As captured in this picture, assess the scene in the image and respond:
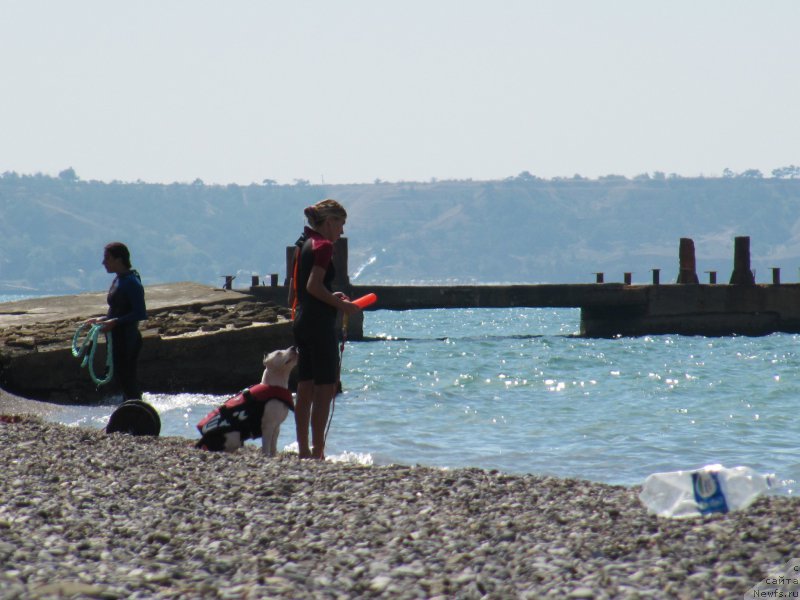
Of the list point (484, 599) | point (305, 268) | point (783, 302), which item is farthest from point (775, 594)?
point (783, 302)

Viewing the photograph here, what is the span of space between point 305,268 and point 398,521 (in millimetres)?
2284

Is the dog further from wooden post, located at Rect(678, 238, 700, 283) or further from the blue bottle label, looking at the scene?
wooden post, located at Rect(678, 238, 700, 283)

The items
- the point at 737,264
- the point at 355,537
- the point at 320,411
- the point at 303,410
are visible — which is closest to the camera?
the point at 355,537

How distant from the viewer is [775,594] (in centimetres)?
357

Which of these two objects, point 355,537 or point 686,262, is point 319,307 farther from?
point 686,262

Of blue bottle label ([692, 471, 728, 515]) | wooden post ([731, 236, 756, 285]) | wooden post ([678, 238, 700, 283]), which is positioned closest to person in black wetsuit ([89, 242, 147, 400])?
blue bottle label ([692, 471, 728, 515])

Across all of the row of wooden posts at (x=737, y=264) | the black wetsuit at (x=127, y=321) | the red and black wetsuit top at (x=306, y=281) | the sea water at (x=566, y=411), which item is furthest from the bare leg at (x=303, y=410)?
the row of wooden posts at (x=737, y=264)

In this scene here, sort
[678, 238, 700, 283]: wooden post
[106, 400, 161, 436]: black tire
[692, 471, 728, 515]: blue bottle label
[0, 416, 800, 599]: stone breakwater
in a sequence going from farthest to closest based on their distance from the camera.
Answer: [678, 238, 700, 283]: wooden post, [106, 400, 161, 436]: black tire, [692, 471, 728, 515]: blue bottle label, [0, 416, 800, 599]: stone breakwater

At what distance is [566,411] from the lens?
16156 millimetres

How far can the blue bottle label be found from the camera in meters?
4.81

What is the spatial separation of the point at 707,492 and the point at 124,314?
16.8 ft

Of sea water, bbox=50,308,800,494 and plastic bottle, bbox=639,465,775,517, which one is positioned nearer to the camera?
plastic bottle, bbox=639,465,775,517

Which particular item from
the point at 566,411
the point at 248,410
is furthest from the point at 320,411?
the point at 566,411

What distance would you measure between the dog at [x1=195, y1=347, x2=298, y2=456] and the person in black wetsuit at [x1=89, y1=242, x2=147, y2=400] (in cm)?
166
